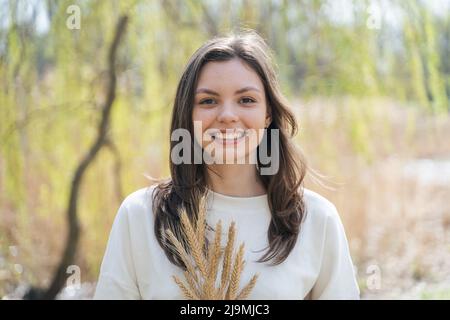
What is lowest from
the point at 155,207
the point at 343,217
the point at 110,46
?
the point at 343,217

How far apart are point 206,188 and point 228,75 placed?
281 millimetres

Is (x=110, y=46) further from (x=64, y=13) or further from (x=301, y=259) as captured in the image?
(x=301, y=259)

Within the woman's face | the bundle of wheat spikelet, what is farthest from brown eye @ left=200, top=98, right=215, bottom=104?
the bundle of wheat spikelet

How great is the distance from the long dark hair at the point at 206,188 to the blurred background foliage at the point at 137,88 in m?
1.22

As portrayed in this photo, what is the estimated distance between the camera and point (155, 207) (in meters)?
1.46

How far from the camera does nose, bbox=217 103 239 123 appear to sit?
1398 millimetres

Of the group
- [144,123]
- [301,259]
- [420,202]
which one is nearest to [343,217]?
[420,202]

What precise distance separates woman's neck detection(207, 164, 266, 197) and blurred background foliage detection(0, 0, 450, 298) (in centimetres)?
126

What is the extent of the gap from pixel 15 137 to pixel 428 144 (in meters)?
4.31

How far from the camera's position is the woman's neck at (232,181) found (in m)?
1.53

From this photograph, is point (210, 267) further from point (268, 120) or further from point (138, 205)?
point (268, 120)

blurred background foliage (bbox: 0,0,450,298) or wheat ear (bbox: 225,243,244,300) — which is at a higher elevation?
blurred background foliage (bbox: 0,0,450,298)

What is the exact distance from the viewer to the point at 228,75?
146cm

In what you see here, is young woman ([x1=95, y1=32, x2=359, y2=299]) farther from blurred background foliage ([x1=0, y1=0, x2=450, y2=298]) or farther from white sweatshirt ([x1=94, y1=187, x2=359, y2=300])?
blurred background foliage ([x1=0, y1=0, x2=450, y2=298])
